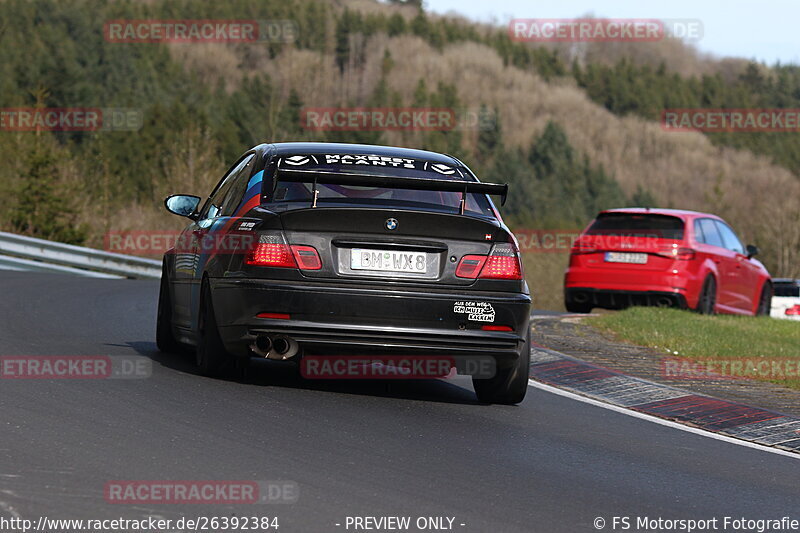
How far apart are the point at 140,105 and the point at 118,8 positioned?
206ft

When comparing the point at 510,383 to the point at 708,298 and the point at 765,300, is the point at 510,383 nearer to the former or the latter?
the point at 708,298

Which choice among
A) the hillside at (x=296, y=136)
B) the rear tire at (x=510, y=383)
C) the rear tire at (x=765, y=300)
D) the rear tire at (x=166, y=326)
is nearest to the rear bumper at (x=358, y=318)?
the rear tire at (x=510, y=383)

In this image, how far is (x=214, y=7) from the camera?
19712 centimetres

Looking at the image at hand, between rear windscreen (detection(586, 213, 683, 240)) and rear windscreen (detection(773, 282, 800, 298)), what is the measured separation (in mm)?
10442

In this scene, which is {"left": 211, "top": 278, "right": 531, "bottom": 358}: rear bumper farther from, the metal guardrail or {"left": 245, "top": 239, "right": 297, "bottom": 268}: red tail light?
the metal guardrail

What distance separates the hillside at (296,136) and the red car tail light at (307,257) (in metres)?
32.1

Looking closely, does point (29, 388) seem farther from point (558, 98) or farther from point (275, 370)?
point (558, 98)

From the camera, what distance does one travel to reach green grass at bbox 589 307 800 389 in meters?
11.5

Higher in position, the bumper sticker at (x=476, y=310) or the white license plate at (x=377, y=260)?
the white license plate at (x=377, y=260)

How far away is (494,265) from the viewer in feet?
26.3

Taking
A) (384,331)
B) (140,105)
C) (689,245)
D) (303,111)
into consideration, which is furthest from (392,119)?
(384,331)

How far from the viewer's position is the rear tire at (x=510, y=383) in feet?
27.7

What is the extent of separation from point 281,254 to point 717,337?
23.9ft

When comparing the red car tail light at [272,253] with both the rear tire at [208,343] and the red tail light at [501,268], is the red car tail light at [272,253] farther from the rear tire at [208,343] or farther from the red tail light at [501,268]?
the red tail light at [501,268]
